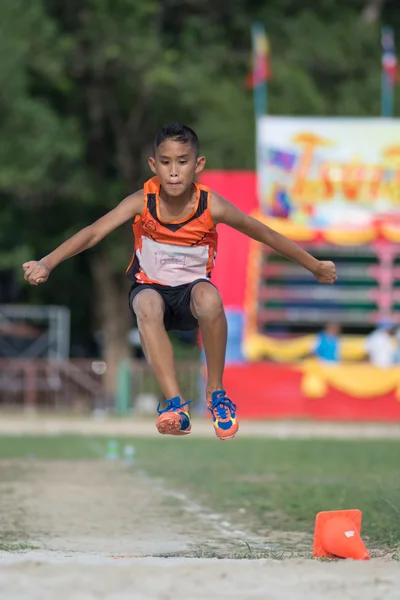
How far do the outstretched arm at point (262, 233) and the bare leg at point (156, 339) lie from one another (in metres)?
0.65

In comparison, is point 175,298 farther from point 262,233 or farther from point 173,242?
point 262,233

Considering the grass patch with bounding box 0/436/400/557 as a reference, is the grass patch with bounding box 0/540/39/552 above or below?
below

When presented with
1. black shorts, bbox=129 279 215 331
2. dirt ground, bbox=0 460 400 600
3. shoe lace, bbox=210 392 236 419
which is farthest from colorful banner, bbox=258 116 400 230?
shoe lace, bbox=210 392 236 419

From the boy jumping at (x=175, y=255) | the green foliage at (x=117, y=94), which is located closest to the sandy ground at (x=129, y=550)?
the boy jumping at (x=175, y=255)

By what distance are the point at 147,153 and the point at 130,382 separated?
9314 millimetres

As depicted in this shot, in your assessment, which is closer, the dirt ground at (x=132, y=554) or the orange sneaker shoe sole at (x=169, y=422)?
the dirt ground at (x=132, y=554)

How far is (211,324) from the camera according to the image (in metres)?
7.61

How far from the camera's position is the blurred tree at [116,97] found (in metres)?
30.1

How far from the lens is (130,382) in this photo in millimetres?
25938

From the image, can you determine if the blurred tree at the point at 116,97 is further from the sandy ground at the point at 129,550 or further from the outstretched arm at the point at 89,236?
the outstretched arm at the point at 89,236

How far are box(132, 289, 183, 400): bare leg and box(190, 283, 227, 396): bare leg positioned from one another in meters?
0.23

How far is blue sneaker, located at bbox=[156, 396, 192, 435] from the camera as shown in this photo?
7.33 metres

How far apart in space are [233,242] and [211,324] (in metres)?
20.6

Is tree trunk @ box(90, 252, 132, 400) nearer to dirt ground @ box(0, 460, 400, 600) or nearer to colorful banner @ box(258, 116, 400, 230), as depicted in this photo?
colorful banner @ box(258, 116, 400, 230)
